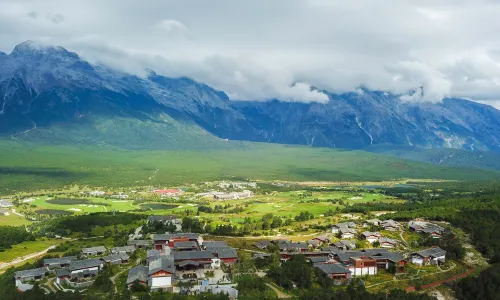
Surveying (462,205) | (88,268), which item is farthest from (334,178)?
(88,268)

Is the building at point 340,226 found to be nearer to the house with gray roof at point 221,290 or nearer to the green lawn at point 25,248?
the house with gray roof at point 221,290

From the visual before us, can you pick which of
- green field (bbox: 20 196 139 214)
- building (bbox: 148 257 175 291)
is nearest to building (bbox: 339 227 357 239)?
building (bbox: 148 257 175 291)

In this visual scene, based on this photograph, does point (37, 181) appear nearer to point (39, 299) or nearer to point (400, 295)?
point (39, 299)

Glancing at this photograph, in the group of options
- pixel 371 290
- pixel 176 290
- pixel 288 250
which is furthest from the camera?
pixel 288 250

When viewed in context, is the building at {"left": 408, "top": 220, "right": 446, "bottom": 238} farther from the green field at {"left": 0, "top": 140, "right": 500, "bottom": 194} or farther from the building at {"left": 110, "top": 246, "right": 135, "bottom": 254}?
the green field at {"left": 0, "top": 140, "right": 500, "bottom": 194}

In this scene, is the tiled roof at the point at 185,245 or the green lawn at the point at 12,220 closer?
the tiled roof at the point at 185,245

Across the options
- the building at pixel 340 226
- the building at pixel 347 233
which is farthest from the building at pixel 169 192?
the building at pixel 347 233
